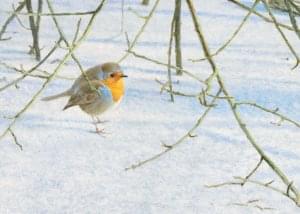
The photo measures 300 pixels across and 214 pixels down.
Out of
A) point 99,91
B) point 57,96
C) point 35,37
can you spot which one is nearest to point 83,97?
point 99,91

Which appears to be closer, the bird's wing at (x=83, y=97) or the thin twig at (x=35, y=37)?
the bird's wing at (x=83, y=97)

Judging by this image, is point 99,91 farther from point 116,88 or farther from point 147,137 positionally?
point 147,137

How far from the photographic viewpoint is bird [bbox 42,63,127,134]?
12.1ft

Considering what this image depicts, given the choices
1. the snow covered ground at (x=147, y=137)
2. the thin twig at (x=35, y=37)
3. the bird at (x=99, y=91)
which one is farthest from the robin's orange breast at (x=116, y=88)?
the thin twig at (x=35, y=37)

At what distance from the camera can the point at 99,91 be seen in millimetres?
3680

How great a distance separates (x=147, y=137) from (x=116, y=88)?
1.10 feet

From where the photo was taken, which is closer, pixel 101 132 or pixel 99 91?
pixel 101 132

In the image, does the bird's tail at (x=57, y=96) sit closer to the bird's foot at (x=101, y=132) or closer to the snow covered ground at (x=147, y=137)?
the snow covered ground at (x=147, y=137)

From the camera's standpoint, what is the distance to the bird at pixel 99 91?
3.69 metres

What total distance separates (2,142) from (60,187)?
0.50m

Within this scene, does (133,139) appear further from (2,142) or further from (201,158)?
(2,142)

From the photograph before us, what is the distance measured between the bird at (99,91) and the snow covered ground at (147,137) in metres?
0.08

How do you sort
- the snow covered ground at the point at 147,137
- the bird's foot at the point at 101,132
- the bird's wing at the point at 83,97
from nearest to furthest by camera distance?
1. the snow covered ground at the point at 147,137
2. the bird's foot at the point at 101,132
3. the bird's wing at the point at 83,97

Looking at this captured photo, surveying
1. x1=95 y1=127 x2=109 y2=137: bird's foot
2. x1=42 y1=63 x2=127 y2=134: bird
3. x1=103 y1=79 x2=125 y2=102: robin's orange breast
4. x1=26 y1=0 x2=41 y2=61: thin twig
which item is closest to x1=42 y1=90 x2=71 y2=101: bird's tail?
x1=42 y1=63 x2=127 y2=134: bird
